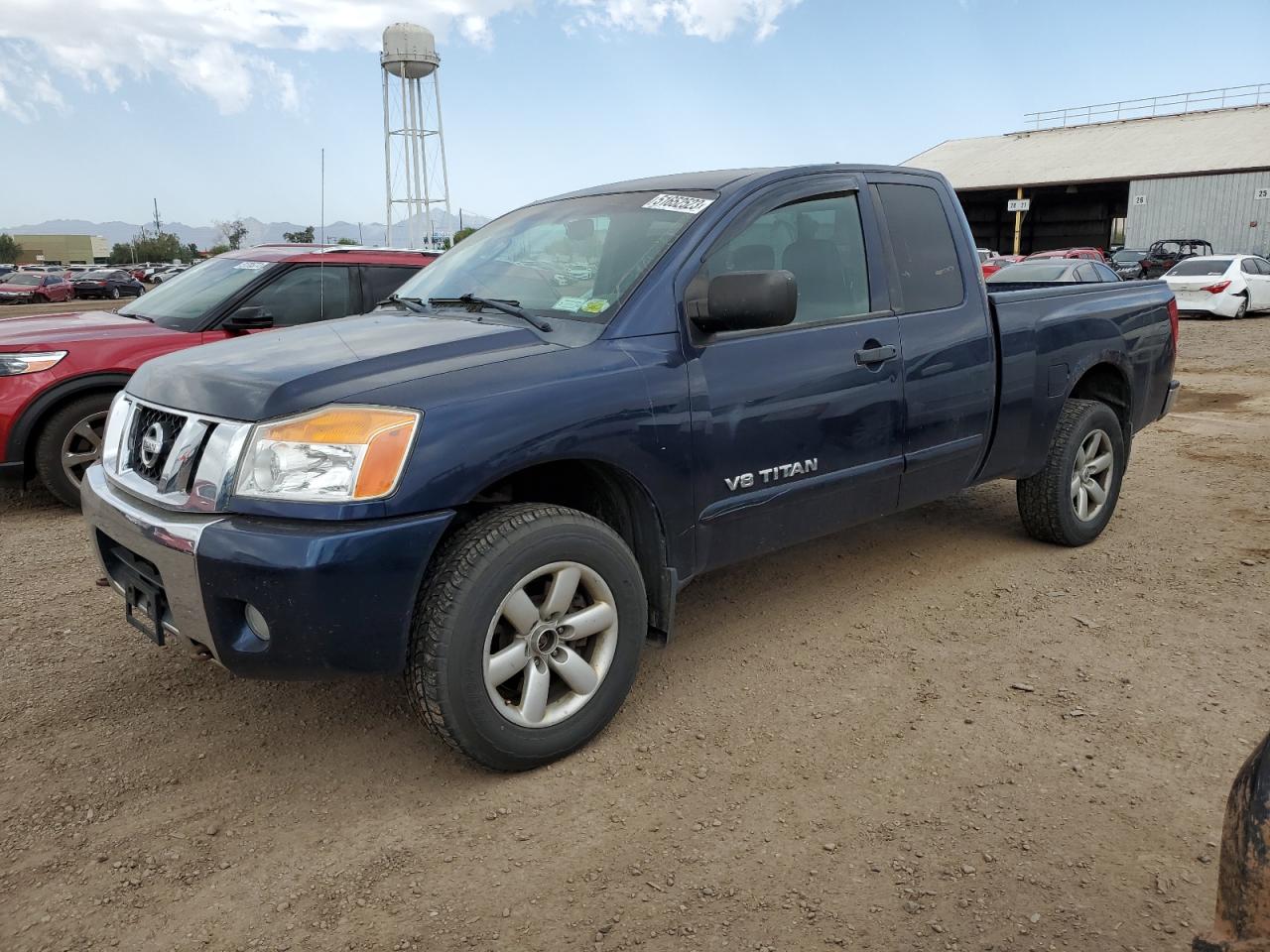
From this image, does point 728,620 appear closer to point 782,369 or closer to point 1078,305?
point 782,369

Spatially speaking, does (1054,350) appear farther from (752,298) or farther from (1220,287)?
(1220,287)

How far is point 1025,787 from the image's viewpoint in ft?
9.52

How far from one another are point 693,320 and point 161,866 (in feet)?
7.23

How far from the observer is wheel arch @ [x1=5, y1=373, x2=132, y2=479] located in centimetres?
574

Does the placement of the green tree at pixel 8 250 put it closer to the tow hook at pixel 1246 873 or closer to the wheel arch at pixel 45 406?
the wheel arch at pixel 45 406

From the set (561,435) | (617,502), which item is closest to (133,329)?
(617,502)

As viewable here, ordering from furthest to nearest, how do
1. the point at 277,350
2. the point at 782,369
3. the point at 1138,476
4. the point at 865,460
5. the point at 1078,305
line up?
the point at 1138,476 < the point at 1078,305 < the point at 865,460 < the point at 782,369 < the point at 277,350

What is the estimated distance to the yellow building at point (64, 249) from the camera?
8688 cm

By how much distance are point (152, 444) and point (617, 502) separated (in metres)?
1.44

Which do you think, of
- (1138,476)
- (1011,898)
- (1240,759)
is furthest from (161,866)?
(1138,476)

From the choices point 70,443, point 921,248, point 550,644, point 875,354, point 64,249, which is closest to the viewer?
point 550,644

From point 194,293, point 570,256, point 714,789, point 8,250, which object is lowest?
point 714,789

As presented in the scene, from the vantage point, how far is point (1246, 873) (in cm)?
133

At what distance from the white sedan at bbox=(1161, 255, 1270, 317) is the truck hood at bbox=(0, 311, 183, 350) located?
18778mm
